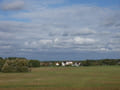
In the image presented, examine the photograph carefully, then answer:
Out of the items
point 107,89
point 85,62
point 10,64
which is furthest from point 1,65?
point 107,89

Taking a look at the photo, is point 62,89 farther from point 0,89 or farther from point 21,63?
point 21,63

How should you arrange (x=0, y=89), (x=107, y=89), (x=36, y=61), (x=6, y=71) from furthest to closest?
1. (x=36, y=61)
2. (x=6, y=71)
3. (x=0, y=89)
4. (x=107, y=89)

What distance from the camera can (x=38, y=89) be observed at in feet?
104

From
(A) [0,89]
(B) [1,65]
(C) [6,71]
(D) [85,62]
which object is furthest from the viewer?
(D) [85,62]

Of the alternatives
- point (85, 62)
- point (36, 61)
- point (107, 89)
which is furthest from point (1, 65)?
point (107, 89)

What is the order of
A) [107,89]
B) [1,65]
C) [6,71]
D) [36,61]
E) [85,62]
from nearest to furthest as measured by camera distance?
1. [107,89]
2. [6,71]
3. [1,65]
4. [36,61]
5. [85,62]

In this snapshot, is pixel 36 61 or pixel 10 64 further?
pixel 36 61

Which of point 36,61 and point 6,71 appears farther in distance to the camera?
point 36,61

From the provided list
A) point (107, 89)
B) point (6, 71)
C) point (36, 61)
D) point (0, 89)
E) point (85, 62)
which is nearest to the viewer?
point (107, 89)

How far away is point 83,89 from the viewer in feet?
102

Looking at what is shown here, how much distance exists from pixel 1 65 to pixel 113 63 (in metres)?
79.4

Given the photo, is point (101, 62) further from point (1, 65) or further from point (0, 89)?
point (0, 89)

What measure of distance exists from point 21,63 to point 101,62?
7543 centimetres

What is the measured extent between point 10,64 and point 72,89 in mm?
69000
